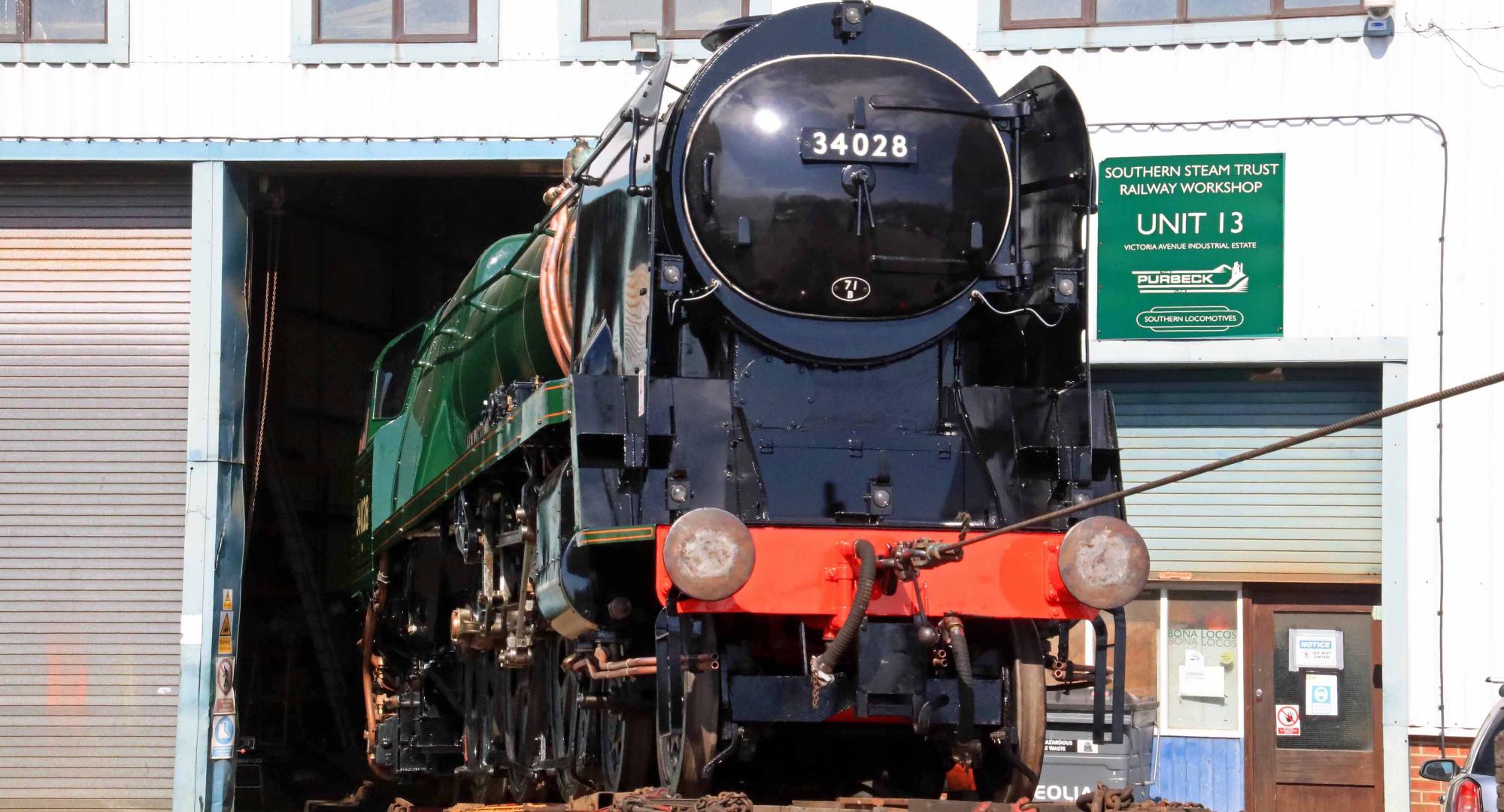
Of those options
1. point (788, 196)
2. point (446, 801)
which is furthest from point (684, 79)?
point (788, 196)

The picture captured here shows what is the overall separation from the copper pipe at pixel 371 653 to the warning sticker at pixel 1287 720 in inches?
246

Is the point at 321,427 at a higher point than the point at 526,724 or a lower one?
higher

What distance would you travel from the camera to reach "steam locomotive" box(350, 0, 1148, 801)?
6.52 m

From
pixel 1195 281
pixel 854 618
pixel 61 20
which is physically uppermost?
pixel 61 20

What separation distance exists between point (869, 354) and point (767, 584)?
122cm

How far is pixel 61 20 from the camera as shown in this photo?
549 inches

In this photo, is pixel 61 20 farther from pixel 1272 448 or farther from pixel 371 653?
pixel 1272 448

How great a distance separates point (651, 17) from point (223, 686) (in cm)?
613

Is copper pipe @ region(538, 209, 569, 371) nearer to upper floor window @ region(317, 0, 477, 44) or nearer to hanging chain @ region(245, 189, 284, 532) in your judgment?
upper floor window @ region(317, 0, 477, 44)

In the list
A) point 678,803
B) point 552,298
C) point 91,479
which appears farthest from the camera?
point 91,479

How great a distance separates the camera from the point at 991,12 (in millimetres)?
13055

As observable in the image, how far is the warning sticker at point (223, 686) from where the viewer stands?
13.7 metres

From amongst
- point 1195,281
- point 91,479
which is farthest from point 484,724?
point 1195,281

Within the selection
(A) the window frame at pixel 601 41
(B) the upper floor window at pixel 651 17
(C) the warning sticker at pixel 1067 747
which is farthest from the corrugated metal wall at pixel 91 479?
(C) the warning sticker at pixel 1067 747
